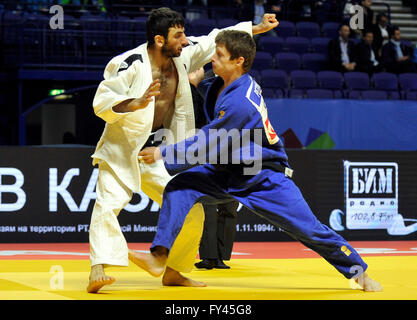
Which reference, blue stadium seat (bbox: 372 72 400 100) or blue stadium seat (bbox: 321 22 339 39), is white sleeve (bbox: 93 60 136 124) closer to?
blue stadium seat (bbox: 372 72 400 100)

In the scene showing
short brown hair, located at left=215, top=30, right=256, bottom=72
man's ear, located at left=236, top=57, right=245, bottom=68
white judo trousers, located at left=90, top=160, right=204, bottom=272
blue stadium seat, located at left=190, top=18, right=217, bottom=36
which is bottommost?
white judo trousers, located at left=90, top=160, right=204, bottom=272

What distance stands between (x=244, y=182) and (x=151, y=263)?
75cm

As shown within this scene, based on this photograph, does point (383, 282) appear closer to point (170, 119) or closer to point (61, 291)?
point (170, 119)

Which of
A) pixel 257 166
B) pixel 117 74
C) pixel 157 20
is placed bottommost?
pixel 257 166

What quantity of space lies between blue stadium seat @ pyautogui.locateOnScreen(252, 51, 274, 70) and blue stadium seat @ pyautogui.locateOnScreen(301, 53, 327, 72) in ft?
2.55

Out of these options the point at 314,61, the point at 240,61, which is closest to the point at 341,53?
the point at 314,61

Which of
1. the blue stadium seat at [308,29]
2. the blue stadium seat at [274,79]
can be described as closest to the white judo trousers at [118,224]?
the blue stadium seat at [274,79]

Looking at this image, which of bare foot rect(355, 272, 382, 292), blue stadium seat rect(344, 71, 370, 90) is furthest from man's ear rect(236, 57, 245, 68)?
blue stadium seat rect(344, 71, 370, 90)

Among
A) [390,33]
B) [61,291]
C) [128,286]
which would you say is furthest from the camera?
[390,33]

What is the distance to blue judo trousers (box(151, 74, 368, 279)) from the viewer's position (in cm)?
441

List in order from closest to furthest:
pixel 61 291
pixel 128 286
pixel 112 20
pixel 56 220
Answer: pixel 61 291
pixel 128 286
pixel 56 220
pixel 112 20

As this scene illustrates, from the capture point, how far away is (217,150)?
4.44 m
